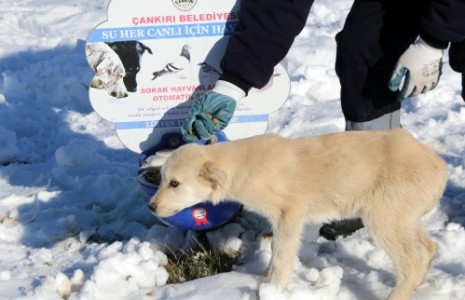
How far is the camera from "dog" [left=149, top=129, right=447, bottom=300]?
3094 millimetres

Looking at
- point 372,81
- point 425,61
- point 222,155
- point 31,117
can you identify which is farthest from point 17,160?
point 425,61

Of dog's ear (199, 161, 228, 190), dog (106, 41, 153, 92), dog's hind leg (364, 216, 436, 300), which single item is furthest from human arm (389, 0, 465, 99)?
dog (106, 41, 153, 92)

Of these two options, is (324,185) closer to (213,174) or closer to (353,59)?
(213,174)

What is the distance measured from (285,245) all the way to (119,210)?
1644 millimetres

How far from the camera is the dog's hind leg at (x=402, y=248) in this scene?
3.08 metres

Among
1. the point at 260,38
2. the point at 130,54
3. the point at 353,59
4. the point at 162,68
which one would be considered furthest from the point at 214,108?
the point at 353,59

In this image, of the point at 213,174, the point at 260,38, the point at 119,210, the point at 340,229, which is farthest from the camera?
the point at 119,210

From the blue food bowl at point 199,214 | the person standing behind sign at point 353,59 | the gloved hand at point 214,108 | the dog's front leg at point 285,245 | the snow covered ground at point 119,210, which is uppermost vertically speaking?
the person standing behind sign at point 353,59

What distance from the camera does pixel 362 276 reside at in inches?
135

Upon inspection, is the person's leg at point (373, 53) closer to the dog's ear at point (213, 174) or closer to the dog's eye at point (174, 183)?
the dog's ear at point (213, 174)

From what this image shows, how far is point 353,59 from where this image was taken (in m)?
3.65

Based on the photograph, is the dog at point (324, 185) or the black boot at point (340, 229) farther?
the black boot at point (340, 229)

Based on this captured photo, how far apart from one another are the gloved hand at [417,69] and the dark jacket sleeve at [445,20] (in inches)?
3.7

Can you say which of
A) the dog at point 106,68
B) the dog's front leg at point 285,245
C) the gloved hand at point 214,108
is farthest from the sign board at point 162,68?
the dog's front leg at point 285,245
